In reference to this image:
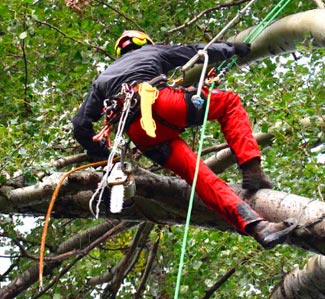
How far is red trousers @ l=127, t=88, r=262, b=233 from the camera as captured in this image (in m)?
3.91

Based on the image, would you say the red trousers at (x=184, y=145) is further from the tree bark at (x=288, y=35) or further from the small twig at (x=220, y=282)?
the small twig at (x=220, y=282)

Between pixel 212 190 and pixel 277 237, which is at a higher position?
pixel 212 190

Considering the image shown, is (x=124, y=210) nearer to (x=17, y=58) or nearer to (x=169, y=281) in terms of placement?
(x=169, y=281)

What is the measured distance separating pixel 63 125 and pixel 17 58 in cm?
165

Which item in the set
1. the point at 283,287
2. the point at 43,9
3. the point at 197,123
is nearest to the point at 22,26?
the point at 43,9

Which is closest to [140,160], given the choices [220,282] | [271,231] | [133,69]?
[220,282]

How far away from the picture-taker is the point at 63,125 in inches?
207

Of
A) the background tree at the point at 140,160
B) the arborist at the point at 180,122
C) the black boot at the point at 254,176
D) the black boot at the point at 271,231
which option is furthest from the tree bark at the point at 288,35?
the black boot at the point at 271,231

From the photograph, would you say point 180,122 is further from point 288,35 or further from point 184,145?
point 288,35

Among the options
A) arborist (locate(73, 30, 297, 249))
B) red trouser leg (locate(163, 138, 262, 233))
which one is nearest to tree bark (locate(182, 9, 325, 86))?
arborist (locate(73, 30, 297, 249))

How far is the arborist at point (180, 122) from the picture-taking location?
3.79 m

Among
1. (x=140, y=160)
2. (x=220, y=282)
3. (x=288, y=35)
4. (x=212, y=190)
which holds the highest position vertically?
(x=288, y=35)

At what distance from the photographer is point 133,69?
4.28 meters

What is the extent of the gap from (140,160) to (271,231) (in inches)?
98.9
